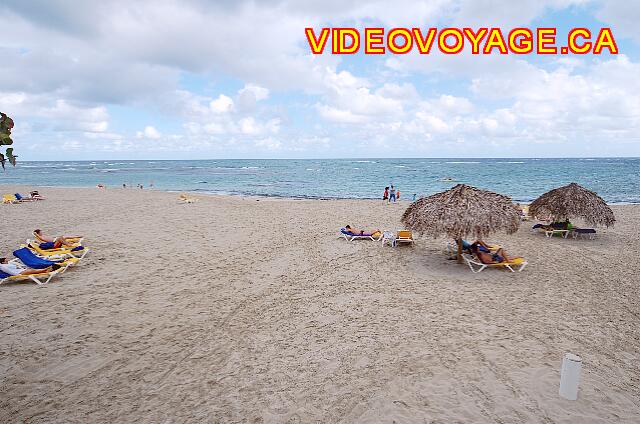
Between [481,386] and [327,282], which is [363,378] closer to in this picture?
[481,386]

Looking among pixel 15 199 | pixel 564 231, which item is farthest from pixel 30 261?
pixel 15 199

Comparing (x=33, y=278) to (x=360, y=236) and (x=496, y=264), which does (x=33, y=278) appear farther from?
(x=496, y=264)

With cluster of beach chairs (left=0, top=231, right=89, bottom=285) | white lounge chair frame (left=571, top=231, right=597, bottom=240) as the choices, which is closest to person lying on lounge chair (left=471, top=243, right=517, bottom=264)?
white lounge chair frame (left=571, top=231, right=597, bottom=240)

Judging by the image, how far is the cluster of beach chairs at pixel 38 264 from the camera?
8086 mm

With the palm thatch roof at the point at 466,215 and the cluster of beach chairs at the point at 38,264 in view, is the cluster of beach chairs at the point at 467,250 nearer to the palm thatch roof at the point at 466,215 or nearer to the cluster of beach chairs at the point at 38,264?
the palm thatch roof at the point at 466,215

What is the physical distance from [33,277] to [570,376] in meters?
9.95

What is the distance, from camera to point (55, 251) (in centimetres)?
973

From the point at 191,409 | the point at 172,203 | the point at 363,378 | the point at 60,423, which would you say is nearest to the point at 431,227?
the point at 363,378

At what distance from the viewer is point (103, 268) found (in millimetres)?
9234

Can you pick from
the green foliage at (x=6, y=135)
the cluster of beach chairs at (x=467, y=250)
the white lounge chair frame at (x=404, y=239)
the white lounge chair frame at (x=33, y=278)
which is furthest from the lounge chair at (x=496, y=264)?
the white lounge chair frame at (x=33, y=278)

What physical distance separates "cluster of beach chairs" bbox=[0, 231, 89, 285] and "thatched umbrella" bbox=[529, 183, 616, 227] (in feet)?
48.4

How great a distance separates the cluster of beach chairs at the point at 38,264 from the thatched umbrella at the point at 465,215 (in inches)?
341

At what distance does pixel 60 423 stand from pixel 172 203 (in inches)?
733

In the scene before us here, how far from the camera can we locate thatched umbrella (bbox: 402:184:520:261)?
9008mm
